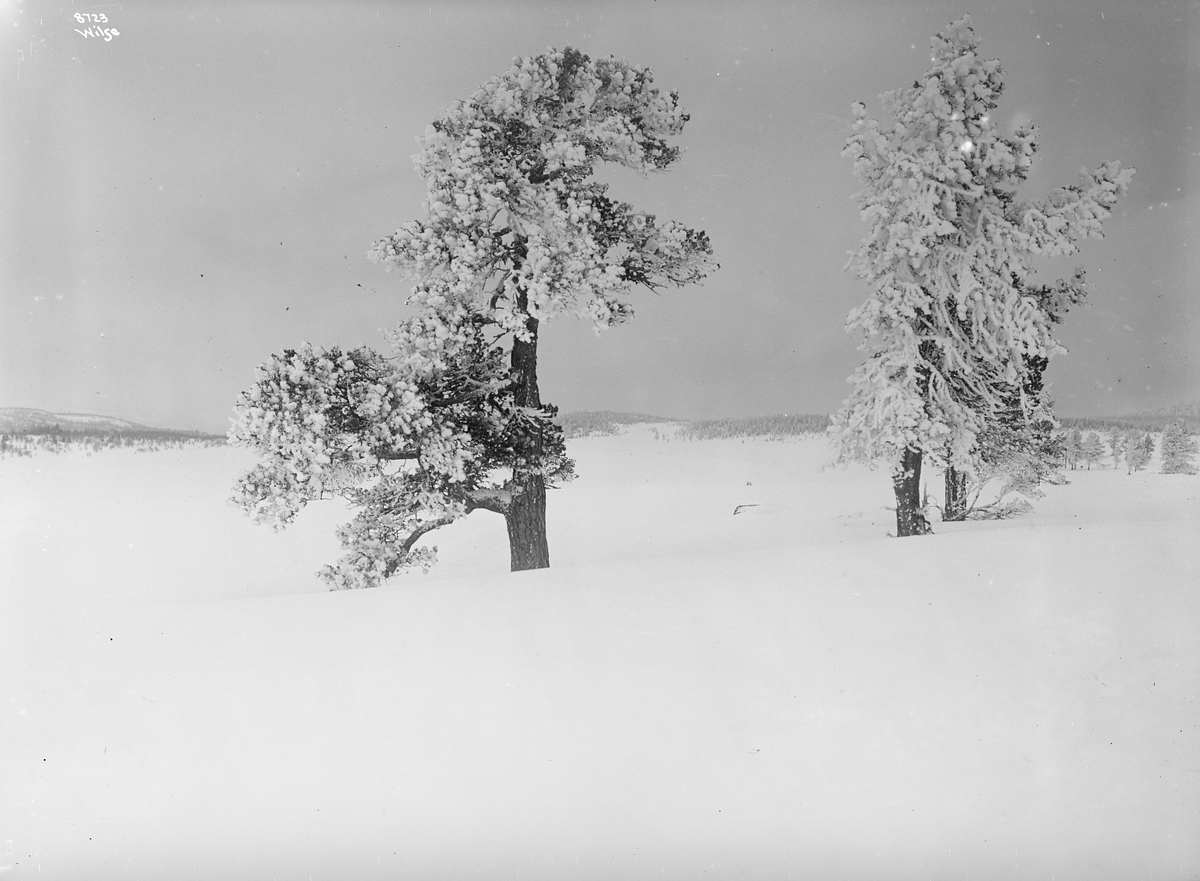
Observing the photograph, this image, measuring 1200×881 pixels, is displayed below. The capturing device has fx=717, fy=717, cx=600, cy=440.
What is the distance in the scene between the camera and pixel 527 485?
21.6ft

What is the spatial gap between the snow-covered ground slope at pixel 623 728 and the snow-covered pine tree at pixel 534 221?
218 cm

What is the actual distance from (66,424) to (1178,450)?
9.90 metres

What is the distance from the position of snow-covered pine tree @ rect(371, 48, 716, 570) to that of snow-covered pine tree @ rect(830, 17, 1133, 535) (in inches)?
76.1

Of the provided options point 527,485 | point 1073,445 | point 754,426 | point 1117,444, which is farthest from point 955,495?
point 527,485

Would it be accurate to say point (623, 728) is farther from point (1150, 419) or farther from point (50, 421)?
point (1150, 419)

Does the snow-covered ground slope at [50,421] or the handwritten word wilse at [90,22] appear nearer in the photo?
the handwritten word wilse at [90,22]

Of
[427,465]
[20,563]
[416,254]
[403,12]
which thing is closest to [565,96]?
[403,12]

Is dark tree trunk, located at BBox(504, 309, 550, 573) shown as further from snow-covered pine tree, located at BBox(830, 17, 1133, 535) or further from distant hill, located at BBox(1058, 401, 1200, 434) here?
distant hill, located at BBox(1058, 401, 1200, 434)

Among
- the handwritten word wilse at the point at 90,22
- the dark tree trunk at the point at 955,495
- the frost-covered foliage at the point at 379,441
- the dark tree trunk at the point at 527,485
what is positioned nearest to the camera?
the frost-covered foliage at the point at 379,441

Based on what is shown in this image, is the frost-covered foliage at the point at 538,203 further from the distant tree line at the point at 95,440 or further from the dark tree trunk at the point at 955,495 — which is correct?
the dark tree trunk at the point at 955,495

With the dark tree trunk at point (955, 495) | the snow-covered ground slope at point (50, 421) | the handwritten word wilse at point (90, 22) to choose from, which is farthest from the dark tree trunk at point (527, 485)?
the dark tree trunk at point (955, 495)

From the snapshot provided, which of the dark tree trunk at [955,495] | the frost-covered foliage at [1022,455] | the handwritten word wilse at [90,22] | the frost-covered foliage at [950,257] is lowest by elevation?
the dark tree trunk at [955,495]

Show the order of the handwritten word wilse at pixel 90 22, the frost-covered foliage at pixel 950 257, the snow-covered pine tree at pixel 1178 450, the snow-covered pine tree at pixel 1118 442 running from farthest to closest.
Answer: the snow-covered pine tree at pixel 1118 442 < the snow-covered pine tree at pixel 1178 450 < the frost-covered foliage at pixel 950 257 < the handwritten word wilse at pixel 90 22

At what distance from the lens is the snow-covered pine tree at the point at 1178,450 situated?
261 inches
